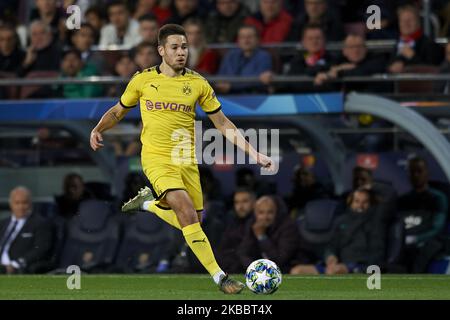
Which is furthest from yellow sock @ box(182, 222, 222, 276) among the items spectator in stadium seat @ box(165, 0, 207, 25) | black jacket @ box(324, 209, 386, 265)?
spectator in stadium seat @ box(165, 0, 207, 25)

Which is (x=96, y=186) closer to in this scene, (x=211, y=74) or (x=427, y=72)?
(x=211, y=74)

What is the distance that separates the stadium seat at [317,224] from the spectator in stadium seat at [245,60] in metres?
1.75

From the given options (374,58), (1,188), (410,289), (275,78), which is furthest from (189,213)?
(1,188)

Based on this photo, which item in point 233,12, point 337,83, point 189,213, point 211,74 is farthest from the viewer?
point 233,12

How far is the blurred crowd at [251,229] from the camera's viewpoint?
16469mm

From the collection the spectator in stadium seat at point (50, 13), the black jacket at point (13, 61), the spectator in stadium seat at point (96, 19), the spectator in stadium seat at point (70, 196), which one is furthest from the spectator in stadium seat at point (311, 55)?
the spectator in stadium seat at point (50, 13)

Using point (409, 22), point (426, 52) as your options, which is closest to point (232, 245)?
point (426, 52)

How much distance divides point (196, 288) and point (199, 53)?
5408 mm

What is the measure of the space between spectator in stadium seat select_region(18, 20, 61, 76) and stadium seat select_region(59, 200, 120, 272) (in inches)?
90.2

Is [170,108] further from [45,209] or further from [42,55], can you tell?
[42,55]

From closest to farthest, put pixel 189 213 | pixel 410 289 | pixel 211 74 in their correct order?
pixel 189 213
pixel 410 289
pixel 211 74

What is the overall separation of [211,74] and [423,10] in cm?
326

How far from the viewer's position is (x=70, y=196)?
18.4 meters

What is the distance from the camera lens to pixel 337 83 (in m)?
16.8
